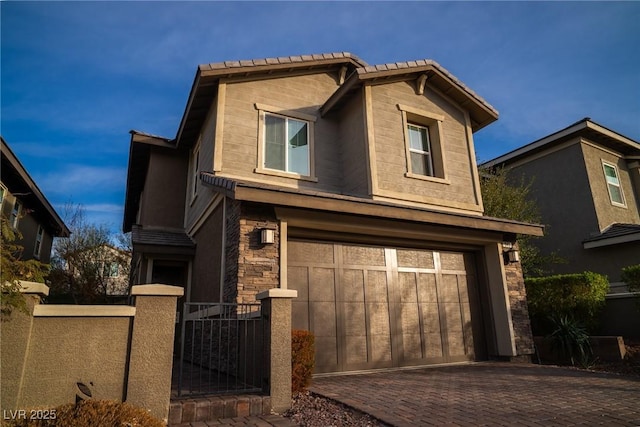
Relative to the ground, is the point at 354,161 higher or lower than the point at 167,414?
higher

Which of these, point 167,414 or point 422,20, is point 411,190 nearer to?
point 422,20

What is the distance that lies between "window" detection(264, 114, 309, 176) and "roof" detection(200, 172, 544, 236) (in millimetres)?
1841

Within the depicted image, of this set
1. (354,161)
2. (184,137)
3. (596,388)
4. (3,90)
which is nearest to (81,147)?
(184,137)

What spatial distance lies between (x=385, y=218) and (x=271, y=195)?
8.67ft

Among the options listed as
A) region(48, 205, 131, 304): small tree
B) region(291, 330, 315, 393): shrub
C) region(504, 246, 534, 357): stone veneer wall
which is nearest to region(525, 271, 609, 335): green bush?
region(504, 246, 534, 357): stone veneer wall

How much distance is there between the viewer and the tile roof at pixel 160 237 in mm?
10011

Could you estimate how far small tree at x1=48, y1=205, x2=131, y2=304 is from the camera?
737 inches

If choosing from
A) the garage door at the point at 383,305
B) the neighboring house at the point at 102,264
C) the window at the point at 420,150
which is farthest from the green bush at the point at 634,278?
the neighboring house at the point at 102,264

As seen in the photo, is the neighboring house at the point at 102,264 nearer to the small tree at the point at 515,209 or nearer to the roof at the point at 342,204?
the roof at the point at 342,204

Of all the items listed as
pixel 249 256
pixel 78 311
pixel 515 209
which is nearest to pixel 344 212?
pixel 249 256

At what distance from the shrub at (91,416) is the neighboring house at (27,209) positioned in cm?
851

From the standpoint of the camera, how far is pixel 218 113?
8.92m

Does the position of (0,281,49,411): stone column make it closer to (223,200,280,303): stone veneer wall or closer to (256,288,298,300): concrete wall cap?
(256,288,298,300): concrete wall cap

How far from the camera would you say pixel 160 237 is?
1055cm
